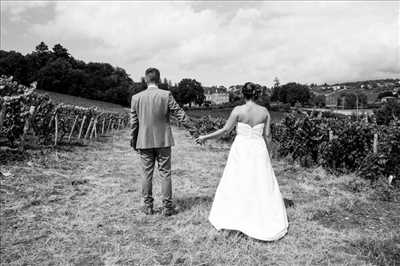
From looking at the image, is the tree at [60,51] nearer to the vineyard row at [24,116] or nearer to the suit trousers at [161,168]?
the vineyard row at [24,116]

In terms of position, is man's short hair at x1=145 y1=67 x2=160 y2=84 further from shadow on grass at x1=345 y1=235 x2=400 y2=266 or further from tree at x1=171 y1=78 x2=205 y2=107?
tree at x1=171 y1=78 x2=205 y2=107

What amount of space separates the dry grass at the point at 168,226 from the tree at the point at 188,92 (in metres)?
107

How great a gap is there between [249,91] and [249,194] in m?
1.41

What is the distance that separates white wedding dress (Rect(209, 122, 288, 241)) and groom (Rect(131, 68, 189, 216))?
3.09ft

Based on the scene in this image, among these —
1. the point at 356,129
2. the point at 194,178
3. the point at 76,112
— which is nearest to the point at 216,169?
the point at 194,178

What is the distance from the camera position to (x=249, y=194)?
4.28m

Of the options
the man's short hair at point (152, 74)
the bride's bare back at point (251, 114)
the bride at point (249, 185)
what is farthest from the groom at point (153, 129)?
the bride's bare back at point (251, 114)

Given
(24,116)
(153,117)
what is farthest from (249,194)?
(24,116)

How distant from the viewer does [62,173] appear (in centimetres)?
793

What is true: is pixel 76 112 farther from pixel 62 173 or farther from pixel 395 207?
pixel 395 207

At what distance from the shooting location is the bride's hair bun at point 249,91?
4410 mm

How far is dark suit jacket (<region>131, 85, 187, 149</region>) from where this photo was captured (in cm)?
475

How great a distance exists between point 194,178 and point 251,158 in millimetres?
3787

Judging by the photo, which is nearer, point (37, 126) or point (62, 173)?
point (62, 173)
